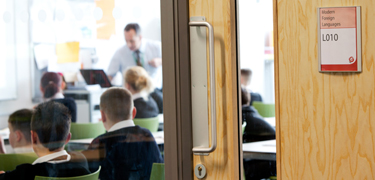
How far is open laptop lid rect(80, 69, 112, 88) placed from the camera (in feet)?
3.59

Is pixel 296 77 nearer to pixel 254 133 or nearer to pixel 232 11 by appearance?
pixel 232 11

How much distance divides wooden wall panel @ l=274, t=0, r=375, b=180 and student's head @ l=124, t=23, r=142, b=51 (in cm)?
55

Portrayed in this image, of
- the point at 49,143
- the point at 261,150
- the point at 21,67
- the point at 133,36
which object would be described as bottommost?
the point at 261,150

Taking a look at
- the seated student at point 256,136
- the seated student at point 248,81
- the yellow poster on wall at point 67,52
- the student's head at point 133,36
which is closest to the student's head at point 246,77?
the seated student at point 248,81

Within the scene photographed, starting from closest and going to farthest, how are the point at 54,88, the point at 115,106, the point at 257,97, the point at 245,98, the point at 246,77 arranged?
the point at 54,88, the point at 115,106, the point at 245,98, the point at 257,97, the point at 246,77

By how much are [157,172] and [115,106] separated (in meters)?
0.34

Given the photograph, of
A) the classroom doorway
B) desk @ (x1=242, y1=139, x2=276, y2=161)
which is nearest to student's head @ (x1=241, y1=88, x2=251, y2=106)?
the classroom doorway

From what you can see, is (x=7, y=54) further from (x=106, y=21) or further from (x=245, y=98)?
(x=245, y=98)

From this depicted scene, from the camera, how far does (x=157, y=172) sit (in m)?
1.39

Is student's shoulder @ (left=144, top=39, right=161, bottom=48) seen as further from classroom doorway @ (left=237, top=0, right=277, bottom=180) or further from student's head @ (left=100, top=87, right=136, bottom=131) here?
classroom doorway @ (left=237, top=0, right=277, bottom=180)

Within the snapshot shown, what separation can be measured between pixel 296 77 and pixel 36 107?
0.93 meters

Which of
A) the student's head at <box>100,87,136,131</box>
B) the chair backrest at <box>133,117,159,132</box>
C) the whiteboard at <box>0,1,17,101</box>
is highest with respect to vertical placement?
the whiteboard at <box>0,1,17,101</box>

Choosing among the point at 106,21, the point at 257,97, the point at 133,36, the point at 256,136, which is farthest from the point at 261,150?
the point at 106,21

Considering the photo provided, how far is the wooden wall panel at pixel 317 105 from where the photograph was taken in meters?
1.26
